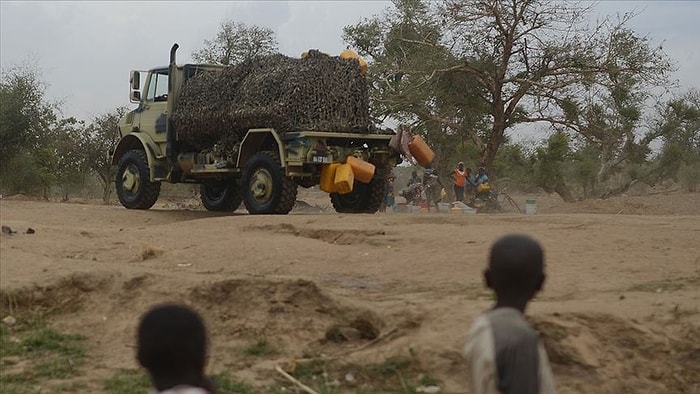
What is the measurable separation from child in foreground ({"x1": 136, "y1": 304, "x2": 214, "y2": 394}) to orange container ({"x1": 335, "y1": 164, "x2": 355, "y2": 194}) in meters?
9.95

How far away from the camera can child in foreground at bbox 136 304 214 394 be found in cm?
233

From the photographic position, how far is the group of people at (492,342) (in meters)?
2.34

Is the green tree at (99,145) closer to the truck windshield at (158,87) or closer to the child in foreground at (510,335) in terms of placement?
the truck windshield at (158,87)

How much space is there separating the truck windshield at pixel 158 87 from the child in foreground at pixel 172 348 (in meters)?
12.8

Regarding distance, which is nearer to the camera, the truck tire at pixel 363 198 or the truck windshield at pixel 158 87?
the truck tire at pixel 363 198

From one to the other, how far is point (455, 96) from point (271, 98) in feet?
30.7

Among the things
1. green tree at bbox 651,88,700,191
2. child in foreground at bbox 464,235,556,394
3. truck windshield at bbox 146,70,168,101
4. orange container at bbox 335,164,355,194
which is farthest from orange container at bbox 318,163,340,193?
green tree at bbox 651,88,700,191

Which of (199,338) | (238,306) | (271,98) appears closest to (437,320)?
(238,306)

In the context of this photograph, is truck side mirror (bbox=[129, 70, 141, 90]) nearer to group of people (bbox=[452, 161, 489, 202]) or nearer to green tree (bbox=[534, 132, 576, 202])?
group of people (bbox=[452, 161, 489, 202])

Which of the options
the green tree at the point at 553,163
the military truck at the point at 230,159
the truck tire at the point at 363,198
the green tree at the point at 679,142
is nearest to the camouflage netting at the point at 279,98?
the military truck at the point at 230,159

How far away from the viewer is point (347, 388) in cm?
493

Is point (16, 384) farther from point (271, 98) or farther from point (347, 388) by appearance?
point (271, 98)

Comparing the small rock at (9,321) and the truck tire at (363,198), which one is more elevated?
the truck tire at (363,198)

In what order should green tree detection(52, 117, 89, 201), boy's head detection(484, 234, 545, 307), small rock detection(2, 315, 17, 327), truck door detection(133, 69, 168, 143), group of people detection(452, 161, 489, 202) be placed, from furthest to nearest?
1. green tree detection(52, 117, 89, 201)
2. group of people detection(452, 161, 489, 202)
3. truck door detection(133, 69, 168, 143)
4. small rock detection(2, 315, 17, 327)
5. boy's head detection(484, 234, 545, 307)
